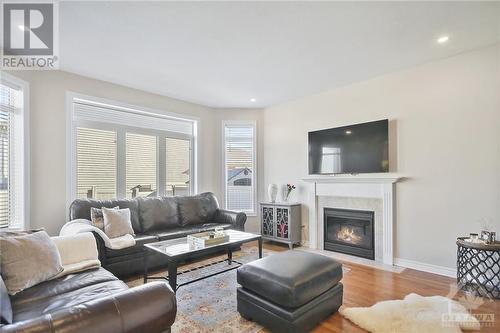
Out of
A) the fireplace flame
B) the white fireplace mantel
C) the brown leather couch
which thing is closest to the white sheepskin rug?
the white fireplace mantel

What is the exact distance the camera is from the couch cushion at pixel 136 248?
291cm

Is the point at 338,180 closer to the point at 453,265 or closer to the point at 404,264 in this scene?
the point at 404,264

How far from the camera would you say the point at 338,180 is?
13.3ft

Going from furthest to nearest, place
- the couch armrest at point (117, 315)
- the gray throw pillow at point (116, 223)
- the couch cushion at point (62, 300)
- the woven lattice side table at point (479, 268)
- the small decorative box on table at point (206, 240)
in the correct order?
the gray throw pillow at point (116, 223), the small decorative box on table at point (206, 240), the woven lattice side table at point (479, 268), the couch cushion at point (62, 300), the couch armrest at point (117, 315)

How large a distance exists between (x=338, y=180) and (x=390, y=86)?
1526 millimetres

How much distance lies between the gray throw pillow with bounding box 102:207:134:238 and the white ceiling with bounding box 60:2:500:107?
6.20 ft

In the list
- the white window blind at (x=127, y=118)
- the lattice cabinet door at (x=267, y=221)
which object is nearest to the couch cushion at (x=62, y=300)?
the white window blind at (x=127, y=118)

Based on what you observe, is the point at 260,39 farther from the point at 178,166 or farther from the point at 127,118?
the point at 178,166

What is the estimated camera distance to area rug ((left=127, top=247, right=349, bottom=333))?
83.0 inches

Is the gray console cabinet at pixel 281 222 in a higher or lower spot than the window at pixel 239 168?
lower

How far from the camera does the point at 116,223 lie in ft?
10.6

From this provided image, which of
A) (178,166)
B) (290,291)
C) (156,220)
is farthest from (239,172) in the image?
(290,291)

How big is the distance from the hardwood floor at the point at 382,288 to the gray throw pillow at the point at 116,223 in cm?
250

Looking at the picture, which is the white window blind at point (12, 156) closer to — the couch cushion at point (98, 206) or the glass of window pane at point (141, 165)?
the couch cushion at point (98, 206)
